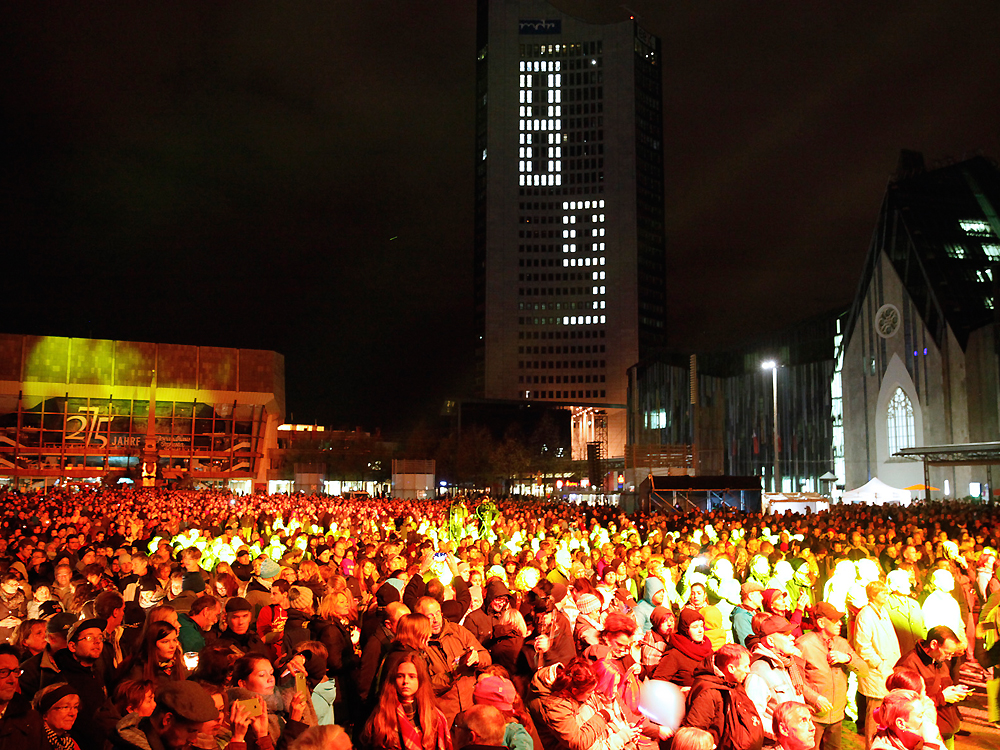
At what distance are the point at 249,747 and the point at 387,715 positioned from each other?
2.17 feet

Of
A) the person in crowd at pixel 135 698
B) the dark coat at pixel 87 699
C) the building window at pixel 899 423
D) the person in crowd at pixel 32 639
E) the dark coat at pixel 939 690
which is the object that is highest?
the building window at pixel 899 423

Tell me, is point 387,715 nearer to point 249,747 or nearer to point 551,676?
point 249,747

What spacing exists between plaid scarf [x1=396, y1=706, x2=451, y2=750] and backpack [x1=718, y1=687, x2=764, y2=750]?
142 cm

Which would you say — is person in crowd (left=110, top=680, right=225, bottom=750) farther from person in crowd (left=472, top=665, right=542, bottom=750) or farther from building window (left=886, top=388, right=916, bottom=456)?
building window (left=886, top=388, right=916, bottom=456)

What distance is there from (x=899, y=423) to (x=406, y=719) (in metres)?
56.2

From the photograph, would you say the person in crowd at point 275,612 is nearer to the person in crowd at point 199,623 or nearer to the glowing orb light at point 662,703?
the person in crowd at point 199,623

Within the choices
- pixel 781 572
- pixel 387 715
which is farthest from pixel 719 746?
pixel 781 572

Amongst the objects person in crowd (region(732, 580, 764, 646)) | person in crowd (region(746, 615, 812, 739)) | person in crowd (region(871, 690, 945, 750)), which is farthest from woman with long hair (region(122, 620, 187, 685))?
person in crowd (region(732, 580, 764, 646))

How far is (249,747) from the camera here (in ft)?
13.4

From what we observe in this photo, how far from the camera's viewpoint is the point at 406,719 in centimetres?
413

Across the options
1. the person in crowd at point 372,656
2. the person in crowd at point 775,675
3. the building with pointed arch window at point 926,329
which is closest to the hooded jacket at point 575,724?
the person in crowd at point 775,675

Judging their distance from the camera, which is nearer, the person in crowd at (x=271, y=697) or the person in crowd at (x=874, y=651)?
the person in crowd at (x=271, y=697)

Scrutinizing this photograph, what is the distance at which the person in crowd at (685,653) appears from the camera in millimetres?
5375

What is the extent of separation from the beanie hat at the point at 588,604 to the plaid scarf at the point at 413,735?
10.0 feet
